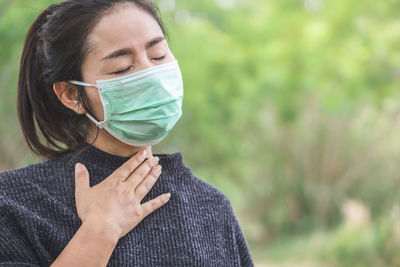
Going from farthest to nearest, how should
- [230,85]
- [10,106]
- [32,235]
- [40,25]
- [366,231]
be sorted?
1. [230,85]
2. [366,231]
3. [10,106]
4. [40,25]
5. [32,235]

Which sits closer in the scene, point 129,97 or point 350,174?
point 129,97

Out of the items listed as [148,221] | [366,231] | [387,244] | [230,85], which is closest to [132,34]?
[148,221]

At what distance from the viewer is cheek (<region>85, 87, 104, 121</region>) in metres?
2.18

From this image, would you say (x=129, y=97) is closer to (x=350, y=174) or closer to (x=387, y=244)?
(x=387, y=244)

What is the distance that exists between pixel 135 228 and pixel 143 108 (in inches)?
17.7

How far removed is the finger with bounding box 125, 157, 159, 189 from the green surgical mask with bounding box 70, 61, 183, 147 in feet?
0.25

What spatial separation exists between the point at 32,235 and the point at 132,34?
30.8 inches

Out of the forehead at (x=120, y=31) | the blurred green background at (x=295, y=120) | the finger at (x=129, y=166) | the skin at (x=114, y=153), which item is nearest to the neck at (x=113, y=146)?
the skin at (x=114, y=153)

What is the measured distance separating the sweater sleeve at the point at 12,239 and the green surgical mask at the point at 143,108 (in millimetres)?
460

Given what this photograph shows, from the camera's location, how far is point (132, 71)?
7.00ft

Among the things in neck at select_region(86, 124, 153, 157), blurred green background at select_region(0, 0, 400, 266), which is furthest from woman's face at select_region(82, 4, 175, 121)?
blurred green background at select_region(0, 0, 400, 266)

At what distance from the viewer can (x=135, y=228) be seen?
209 centimetres

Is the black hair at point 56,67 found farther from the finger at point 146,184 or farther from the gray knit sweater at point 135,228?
the finger at point 146,184

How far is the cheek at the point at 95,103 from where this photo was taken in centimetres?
218
